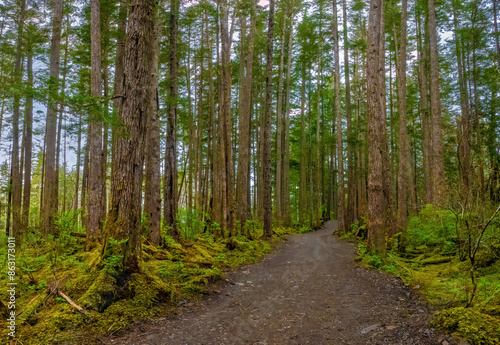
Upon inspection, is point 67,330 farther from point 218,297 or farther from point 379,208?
point 379,208

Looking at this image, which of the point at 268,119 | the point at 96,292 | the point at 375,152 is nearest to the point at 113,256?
the point at 96,292

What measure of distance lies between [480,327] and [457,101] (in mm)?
22083

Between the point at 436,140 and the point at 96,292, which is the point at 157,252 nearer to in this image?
the point at 96,292

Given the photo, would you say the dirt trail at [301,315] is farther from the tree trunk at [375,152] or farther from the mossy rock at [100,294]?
the tree trunk at [375,152]

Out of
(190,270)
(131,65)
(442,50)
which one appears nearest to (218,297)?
(190,270)

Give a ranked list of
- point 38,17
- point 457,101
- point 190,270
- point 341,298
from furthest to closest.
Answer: point 457,101
point 38,17
point 190,270
point 341,298

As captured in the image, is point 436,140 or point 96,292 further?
point 436,140

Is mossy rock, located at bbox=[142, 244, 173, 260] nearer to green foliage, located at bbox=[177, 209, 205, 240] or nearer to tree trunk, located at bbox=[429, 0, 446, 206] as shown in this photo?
green foliage, located at bbox=[177, 209, 205, 240]

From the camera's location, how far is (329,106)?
2770cm

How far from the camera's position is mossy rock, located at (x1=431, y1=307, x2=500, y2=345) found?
2830mm

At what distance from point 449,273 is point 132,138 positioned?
6.60 meters

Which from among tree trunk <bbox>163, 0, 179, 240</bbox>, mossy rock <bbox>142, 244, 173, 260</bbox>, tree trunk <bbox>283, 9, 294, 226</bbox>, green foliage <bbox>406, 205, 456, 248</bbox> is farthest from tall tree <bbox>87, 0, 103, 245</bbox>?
tree trunk <bbox>283, 9, 294, 226</bbox>

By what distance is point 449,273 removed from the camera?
550cm

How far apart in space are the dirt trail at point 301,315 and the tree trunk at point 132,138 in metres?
1.41
